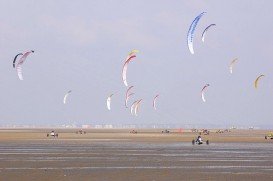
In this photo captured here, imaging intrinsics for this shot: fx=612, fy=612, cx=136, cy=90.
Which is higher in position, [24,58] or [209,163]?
[24,58]

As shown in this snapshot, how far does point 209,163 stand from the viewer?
96.1ft

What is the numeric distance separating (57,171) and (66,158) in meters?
7.70

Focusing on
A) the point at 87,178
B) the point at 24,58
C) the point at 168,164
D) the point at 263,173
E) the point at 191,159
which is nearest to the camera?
the point at 87,178

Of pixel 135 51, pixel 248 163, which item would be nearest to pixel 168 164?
pixel 248 163

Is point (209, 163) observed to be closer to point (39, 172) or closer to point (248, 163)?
point (248, 163)

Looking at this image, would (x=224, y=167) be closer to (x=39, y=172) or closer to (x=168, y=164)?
(x=168, y=164)

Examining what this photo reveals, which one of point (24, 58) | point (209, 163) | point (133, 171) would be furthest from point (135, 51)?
point (133, 171)

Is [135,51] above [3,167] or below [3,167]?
above

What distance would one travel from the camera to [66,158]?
32.4 m

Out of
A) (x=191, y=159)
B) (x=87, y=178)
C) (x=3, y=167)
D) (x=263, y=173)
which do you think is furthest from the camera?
(x=191, y=159)

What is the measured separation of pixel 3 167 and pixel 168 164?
24.5 ft

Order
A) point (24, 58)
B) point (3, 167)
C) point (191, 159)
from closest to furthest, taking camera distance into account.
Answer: point (3, 167) < point (191, 159) < point (24, 58)

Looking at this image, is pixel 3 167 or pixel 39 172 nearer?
pixel 39 172

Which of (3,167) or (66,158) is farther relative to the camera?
(66,158)
